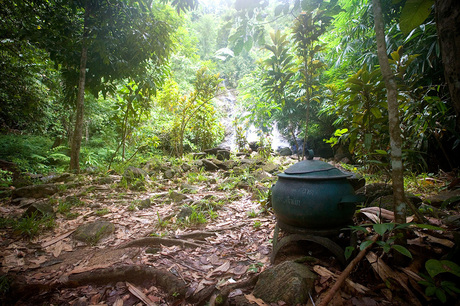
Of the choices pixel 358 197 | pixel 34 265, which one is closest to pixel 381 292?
pixel 358 197

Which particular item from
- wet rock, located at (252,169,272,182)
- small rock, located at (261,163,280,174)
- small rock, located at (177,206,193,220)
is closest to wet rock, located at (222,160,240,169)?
small rock, located at (261,163,280,174)

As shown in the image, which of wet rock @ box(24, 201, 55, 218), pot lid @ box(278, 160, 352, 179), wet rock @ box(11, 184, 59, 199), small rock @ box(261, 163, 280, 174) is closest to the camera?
pot lid @ box(278, 160, 352, 179)

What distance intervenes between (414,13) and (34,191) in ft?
14.6

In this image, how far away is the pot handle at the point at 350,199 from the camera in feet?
4.29

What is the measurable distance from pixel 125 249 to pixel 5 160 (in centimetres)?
494

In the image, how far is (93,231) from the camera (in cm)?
208

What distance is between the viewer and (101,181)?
3.59m

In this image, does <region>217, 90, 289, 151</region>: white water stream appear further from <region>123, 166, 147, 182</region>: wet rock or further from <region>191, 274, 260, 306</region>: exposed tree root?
<region>191, 274, 260, 306</region>: exposed tree root

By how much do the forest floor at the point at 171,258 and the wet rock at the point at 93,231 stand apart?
31 mm

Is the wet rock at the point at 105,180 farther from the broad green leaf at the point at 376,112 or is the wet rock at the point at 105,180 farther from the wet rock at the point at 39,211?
the broad green leaf at the point at 376,112

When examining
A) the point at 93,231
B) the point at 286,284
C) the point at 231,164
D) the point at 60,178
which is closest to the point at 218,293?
the point at 286,284

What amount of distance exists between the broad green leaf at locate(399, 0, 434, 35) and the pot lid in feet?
3.09

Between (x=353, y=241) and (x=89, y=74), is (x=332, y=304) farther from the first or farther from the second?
(x=89, y=74)

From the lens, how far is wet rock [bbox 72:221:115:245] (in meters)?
2.00
